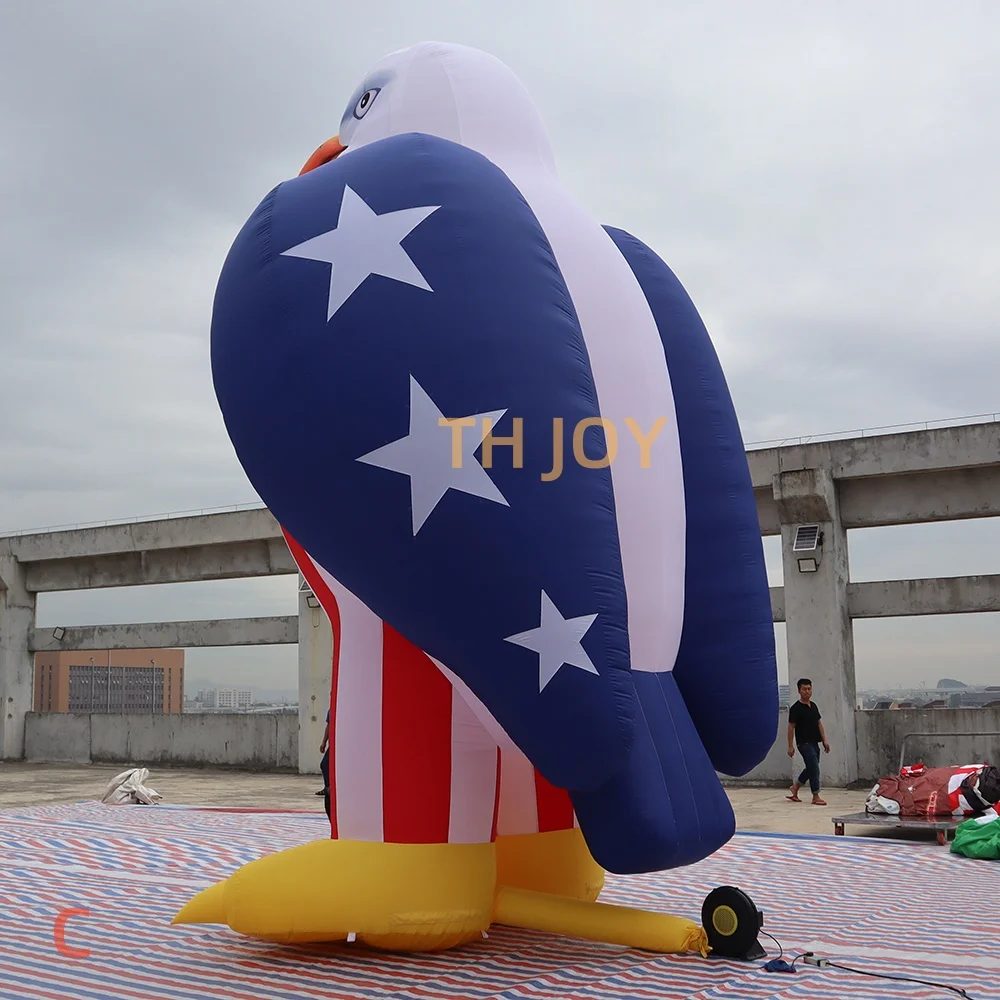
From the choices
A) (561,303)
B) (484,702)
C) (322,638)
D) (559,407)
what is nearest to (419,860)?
(484,702)

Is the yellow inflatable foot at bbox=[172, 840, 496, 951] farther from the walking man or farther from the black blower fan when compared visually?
the walking man

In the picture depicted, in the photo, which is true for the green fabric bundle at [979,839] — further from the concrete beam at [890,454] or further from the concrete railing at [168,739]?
the concrete railing at [168,739]

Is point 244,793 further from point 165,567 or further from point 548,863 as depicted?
point 548,863

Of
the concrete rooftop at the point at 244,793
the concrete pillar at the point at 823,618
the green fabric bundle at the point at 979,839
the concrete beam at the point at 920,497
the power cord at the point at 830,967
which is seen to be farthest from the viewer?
the concrete pillar at the point at 823,618

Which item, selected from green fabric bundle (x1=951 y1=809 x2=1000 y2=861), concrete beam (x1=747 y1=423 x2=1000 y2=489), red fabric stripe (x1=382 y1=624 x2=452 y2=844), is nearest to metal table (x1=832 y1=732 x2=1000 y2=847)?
green fabric bundle (x1=951 y1=809 x2=1000 y2=861)

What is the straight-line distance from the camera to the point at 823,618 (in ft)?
36.6

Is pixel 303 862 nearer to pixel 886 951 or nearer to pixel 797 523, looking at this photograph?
pixel 886 951

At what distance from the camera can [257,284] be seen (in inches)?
123

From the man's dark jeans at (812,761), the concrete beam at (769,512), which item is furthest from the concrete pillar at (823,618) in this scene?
the man's dark jeans at (812,761)

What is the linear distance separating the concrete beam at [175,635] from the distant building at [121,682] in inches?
1492

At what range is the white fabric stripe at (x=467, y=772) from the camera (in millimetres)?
3215

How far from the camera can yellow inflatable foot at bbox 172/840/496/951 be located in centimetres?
310

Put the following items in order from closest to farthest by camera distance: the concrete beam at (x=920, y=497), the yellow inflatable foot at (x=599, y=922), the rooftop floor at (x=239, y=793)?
the yellow inflatable foot at (x=599, y=922) → the rooftop floor at (x=239, y=793) → the concrete beam at (x=920, y=497)

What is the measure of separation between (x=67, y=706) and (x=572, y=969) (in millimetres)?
49746
